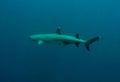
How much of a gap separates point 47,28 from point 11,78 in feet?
4.49

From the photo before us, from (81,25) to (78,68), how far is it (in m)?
0.94

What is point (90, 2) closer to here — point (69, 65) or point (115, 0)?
point (115, 0)

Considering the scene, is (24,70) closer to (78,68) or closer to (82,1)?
(78,68)

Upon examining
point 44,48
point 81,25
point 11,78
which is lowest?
point 11,78

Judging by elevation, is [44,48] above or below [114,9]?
below

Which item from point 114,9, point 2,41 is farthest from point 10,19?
point 114,9

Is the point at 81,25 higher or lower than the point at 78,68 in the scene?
higher

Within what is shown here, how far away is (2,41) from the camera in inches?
315

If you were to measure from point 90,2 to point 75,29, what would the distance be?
2.21 feet

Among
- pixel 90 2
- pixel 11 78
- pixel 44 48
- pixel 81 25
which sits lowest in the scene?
pixel 11 78

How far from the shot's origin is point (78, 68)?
26.7ft

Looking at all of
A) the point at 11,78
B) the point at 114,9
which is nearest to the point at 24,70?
the point at 11,78

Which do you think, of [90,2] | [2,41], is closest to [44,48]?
[2,41]

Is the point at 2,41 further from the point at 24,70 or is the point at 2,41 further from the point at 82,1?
the point at 82,1
